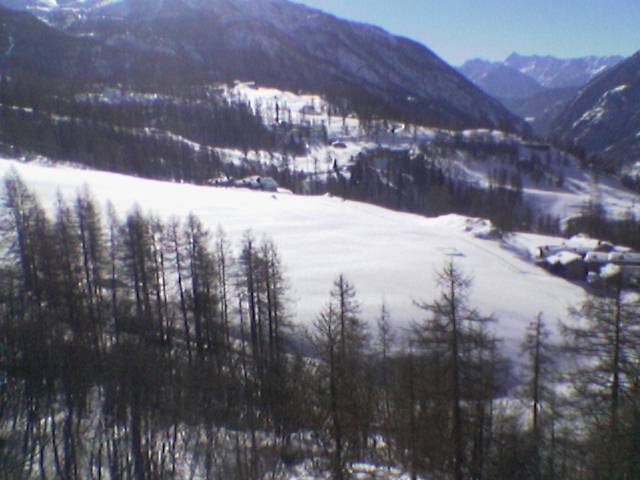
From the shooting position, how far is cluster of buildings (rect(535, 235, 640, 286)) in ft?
141

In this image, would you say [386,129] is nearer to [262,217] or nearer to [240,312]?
[262,217]

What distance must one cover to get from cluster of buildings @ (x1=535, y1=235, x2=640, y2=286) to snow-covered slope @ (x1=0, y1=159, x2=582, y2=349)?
2.29 meters

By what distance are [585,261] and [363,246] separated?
23.0 m

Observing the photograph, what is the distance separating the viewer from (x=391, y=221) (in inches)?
2157

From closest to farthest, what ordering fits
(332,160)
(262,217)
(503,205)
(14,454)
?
1. (14,454)
2. (262,217)
3. (503,205)
4. (332,160)

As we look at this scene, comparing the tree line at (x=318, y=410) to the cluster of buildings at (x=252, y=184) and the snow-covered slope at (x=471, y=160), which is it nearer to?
the cluster of buildings at (x=252, y=184)

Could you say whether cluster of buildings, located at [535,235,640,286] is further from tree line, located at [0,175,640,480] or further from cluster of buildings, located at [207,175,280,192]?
cluster of buildings, located at [207,175,280,192]

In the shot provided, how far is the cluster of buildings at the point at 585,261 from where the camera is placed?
42969 millimetres

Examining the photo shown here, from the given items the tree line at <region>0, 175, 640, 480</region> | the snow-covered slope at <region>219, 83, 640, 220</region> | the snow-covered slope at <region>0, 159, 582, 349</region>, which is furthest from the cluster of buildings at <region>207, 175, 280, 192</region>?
the tree line at <region>0, 175, 640, 480</region>

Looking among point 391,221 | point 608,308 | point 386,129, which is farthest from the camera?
point 386,129

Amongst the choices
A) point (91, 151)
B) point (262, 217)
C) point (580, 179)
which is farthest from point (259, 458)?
point (580, 179)

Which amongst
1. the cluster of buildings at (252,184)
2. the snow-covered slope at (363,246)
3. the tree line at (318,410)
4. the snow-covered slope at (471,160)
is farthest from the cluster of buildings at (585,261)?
the snow-covered slope at (471,160)

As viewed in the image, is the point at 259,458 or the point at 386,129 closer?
the point at 259,458

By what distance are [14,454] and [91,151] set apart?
273ft
